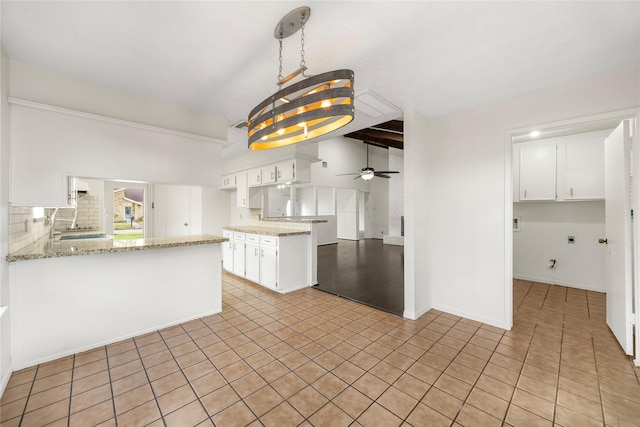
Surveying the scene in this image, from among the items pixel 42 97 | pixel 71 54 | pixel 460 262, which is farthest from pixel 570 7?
pixel 42 97

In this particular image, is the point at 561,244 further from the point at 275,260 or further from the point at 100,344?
the point at 100,344

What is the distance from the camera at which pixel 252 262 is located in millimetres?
4336

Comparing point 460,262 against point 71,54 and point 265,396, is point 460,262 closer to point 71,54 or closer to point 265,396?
point 265,396

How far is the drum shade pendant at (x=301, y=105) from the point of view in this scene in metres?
1.36

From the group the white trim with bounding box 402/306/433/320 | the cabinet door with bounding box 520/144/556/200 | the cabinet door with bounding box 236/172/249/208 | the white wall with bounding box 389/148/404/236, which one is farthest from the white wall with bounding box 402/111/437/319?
the white wall with bounding box 389/148/404/236

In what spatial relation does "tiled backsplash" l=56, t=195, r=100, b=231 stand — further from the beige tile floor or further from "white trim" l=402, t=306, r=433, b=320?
"white trim" l=402, t=306, r=433, b=320

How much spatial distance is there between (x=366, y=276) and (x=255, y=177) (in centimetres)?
307

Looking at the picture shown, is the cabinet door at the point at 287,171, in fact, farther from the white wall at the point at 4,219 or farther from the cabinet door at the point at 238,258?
the white wall at the point at 4,219

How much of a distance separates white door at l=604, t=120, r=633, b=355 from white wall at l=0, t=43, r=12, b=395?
5.00m

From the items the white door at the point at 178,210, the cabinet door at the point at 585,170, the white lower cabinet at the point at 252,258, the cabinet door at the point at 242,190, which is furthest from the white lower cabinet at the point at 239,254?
the cabinet door at the point at 585,170

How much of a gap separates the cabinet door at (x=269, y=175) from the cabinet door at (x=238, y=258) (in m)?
1.33

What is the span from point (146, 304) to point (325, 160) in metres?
7.28

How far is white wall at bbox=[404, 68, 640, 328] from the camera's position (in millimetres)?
2654

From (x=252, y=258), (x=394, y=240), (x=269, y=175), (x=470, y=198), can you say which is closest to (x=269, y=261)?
(x=252, y=258)
